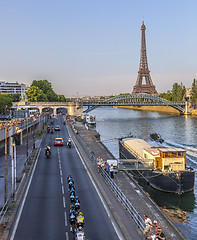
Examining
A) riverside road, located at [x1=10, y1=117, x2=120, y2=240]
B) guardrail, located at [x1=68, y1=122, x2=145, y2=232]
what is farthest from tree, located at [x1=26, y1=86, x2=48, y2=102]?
riverside road, located at [x1=10, y1=117, x2=120, y2=240]

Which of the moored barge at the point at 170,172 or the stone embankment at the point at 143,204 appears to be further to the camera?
the moored barge at the point at 170,172

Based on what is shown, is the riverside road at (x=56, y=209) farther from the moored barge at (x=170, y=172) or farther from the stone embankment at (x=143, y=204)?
the moored barge at (x=170, y=172)

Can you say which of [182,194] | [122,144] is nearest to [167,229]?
[182,194]

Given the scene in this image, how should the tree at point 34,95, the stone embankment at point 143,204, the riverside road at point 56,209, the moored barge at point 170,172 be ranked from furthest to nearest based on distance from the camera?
1. the tree at point 34,95
2. the moored barge at point 170,172
3. the stone embankment at point 143,204
4. the riverside road at point 56,209

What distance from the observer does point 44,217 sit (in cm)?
2178

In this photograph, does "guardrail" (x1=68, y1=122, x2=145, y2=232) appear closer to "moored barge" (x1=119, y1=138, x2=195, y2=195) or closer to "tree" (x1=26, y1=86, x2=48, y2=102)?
"moored barge" (x1=119, y1=138, x2=195, y2=195)

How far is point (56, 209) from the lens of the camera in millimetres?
23266

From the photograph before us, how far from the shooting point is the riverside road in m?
19.2

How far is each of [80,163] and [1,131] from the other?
1263 cm

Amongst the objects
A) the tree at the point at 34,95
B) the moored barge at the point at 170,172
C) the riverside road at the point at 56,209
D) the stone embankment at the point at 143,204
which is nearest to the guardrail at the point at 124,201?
the stone embankment at the point at 143,204

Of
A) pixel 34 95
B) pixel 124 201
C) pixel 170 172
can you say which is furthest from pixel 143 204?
pixel 34 95

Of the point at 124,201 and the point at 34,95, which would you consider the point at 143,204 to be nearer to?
the point at 124,201

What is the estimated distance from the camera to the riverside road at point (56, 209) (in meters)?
19.2

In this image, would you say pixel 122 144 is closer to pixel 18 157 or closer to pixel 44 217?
pixel 18 157
